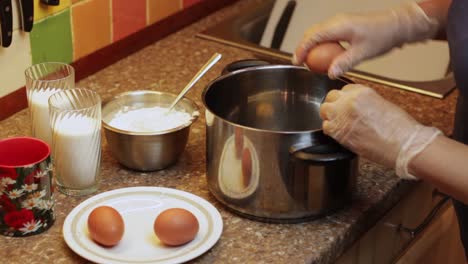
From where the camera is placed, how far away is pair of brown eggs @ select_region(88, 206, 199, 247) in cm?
102

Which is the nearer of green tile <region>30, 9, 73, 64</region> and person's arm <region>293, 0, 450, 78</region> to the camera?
person's arm <region>293, 0, 450, 78</region>

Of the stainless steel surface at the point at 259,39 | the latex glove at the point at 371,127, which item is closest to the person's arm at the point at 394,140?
the latex glove at the point at 371,127

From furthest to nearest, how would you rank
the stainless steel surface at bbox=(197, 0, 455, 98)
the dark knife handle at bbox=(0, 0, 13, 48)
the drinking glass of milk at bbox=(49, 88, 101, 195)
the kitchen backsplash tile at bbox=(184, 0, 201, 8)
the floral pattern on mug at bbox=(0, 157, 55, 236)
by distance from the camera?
the kitchen backsplash tile at bbox=(184, 0, 201, 8) < the stainless steel surface at bbox=(197, 0, 455, 98) < the dark knife handle at bbox=(0, 0, 13, 48) < the drinking glass of milk at bbox=(49, 88, 101, 195) < the floral pattern on mug at bbox=(0, 157, 55, 236)

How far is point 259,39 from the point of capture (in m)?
1.90

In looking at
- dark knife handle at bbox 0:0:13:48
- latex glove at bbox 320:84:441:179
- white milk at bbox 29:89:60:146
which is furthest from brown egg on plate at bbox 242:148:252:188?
dark knife handle at bbox 0:0:13:48

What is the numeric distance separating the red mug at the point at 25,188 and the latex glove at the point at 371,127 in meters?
0.38

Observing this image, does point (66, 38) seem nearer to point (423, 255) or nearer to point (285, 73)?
point (285, 73)

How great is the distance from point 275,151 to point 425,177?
199 mm

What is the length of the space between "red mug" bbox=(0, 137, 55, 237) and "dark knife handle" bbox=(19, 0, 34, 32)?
30cm

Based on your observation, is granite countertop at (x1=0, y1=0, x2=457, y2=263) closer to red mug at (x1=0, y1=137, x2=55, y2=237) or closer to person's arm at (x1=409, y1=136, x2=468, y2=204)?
red mug at (x1=0, y1=137, x2=55, y2=237)

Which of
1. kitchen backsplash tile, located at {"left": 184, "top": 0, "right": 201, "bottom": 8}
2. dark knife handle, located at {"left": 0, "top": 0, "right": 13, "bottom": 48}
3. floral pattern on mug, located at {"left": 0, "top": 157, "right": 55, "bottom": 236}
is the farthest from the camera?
kitchen backsplash tile, located at {"left": 184, "top": 0, "right": 201, "bottom": 8}

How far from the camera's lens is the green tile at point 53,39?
1.37 metres

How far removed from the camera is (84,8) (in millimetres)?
1457

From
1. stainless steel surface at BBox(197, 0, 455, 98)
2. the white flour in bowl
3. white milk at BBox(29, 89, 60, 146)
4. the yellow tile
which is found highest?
the yellow tile
